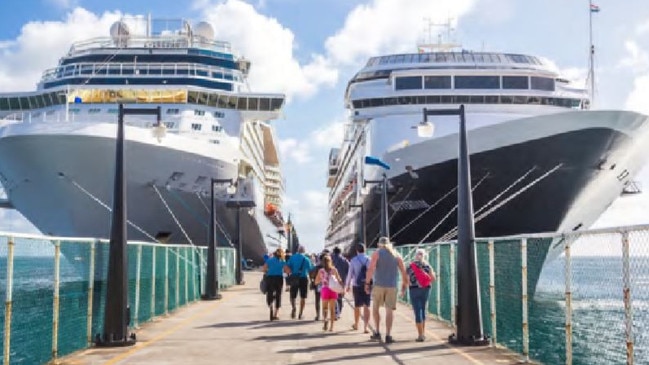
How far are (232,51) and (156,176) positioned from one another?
1657 centimetres

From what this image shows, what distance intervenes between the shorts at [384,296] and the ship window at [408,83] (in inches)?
1032

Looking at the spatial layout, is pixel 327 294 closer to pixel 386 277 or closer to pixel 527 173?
pixel 386 277

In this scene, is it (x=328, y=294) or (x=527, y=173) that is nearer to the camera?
(x=328, y=294)

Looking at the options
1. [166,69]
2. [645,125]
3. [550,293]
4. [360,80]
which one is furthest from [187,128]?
[550,293]

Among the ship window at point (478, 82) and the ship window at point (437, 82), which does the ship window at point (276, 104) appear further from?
the ship window at point (478, 82)

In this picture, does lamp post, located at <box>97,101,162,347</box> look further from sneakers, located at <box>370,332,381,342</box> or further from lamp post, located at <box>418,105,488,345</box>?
lamp post, located at <box>418,105,488,345</box>

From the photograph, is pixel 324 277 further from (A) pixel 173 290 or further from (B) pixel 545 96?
(B) pixel 545 96

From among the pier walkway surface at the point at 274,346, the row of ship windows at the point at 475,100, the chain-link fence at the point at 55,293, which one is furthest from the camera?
the row of ship windows at the point at 475,100

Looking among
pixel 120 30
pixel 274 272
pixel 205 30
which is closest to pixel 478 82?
pixel 205 30

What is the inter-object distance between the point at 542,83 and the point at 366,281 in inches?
1068

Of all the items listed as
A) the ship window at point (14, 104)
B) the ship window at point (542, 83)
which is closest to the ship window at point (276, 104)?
the ship window at point (14, 104)

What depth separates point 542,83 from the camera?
3584 centimetres

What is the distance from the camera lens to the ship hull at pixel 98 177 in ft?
85.8

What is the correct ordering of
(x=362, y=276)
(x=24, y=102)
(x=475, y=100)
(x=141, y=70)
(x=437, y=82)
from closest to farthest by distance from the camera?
(x=362, y=276) < (x=24, y=102) < (x=475, y=100) < (x=437, y=82) < (x=141, y=70)
